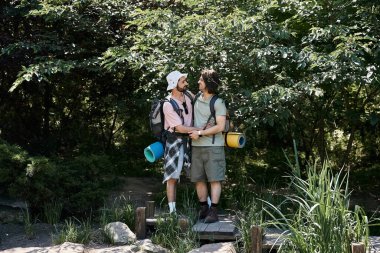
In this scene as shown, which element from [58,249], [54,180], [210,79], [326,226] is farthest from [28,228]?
[326,226]

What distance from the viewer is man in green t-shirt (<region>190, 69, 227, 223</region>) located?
5.70 m

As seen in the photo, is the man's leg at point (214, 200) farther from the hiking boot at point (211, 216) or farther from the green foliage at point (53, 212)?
the green foliage at point (53, 212)

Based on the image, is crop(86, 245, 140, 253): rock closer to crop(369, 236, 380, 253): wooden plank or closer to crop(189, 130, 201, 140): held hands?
crop(189, 130, 201, 140): held hands

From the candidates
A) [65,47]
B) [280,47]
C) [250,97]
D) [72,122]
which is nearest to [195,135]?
[250,97]

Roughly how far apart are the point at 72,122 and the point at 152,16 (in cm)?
475

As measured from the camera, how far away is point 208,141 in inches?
229

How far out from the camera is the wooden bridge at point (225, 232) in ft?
16.9

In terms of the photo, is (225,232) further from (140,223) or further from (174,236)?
(140,223)

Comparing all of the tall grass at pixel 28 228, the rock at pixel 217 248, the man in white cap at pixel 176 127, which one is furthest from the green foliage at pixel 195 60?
the rock at pixel 217 248

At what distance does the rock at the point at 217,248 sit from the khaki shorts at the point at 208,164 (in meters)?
0.70

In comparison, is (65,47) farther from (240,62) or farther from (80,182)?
(240,62)

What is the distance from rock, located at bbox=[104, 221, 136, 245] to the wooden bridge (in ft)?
0.42

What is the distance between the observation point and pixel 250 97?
620 cm

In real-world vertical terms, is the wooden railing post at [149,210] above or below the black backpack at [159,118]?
below
